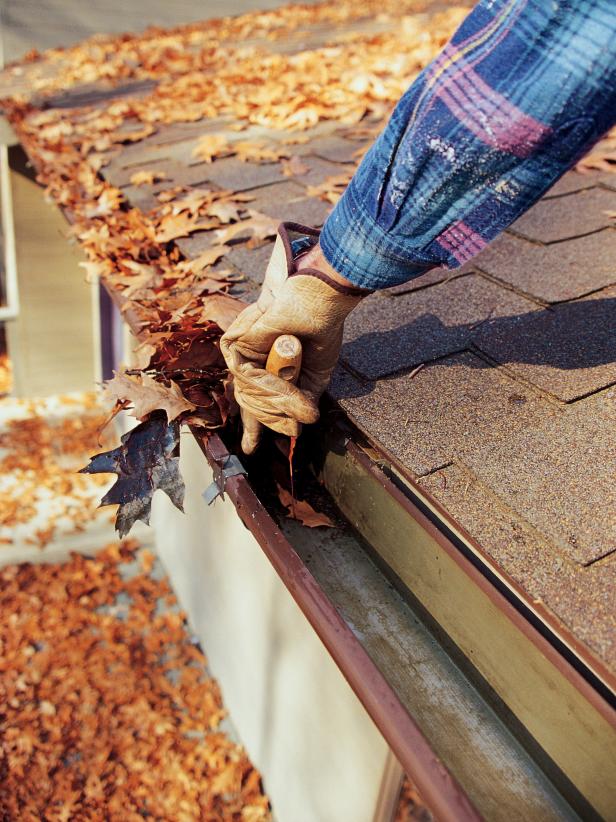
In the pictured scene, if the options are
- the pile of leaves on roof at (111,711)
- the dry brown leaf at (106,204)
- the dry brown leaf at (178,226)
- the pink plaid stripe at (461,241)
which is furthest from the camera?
the pile of leaves on roof at (111,711)

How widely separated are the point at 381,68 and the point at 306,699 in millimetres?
3903

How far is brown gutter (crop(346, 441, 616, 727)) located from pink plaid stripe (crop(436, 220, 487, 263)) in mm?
492

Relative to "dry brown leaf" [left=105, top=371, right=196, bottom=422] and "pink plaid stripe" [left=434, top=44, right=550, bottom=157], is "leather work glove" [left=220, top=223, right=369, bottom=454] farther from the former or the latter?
"pink plaid stripe" [left=434, top=44, right=550, bottom=157]

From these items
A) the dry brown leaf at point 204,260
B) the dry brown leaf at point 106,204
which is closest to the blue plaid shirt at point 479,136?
the dry brown leaf at point 204,260

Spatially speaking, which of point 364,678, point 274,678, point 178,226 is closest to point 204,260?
point 178,226

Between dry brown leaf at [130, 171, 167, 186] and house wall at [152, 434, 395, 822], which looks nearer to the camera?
house wall at [152, 434, 395, 822]

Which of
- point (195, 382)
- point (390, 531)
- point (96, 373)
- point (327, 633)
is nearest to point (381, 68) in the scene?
point (195, 382)

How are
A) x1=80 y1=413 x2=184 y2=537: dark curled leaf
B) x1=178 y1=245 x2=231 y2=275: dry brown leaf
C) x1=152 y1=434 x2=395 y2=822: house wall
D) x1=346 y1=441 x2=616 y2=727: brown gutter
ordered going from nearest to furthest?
1. x1=346 y1=441 x2=616 y2=727: brown gutter
2. x1=80 y1=413 x2=184 y2=537: dark curled leaf
3. x1=178 y1=245 x2=231 y2=275: dry brown leaf
4. x1=152 y1=434 x2=395 y2=822: house wall

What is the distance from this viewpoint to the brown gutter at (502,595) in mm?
1158

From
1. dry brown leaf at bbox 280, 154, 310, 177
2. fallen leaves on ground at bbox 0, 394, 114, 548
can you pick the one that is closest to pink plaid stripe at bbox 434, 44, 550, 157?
dry brown leaf at bbox 280, 154, 310, 177

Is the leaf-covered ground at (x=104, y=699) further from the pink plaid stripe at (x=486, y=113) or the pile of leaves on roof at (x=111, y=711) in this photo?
the pink plaid stripe at (x=486, y=113)

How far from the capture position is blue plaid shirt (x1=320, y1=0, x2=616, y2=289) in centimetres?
117

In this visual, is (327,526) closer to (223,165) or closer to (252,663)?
(252,663)

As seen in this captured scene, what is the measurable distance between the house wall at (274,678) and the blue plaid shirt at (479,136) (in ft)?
5.53
